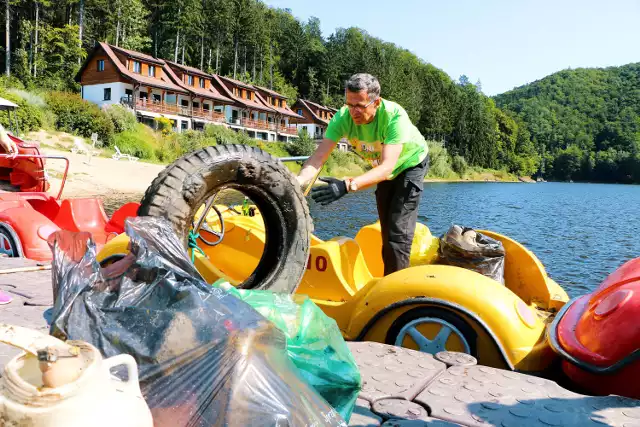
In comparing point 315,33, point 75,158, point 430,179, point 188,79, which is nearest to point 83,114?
point 75,158

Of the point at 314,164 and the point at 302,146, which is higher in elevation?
the point at 302,146

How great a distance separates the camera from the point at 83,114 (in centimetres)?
3681

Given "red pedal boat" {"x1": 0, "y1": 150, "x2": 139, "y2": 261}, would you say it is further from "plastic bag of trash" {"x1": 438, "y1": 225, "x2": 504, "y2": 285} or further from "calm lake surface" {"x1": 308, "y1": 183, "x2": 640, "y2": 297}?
"calm lake surface" {"x1": 308, "y1": 183, "x2": 640, "y2": 297}

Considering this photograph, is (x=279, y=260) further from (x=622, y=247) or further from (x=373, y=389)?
(x=622, y=247)

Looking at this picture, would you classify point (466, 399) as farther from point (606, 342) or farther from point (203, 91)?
point (203, 91)

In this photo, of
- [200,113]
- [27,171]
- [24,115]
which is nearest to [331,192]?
[27,171]

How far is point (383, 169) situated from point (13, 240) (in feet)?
15.8

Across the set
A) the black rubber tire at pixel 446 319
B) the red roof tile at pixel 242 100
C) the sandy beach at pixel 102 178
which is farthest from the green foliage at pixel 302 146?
the black rubber tire at pixel 446 319

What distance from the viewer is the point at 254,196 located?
11.6 feet

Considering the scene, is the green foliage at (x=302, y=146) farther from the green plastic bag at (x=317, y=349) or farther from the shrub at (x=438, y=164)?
the green plastic bag at (x=317, y=349)

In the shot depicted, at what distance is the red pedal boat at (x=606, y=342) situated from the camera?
109 inches

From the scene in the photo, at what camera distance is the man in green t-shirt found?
3.83 metres

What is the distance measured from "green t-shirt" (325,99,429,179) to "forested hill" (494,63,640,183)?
12290 cm

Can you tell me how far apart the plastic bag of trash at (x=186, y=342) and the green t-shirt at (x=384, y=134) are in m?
2.20
